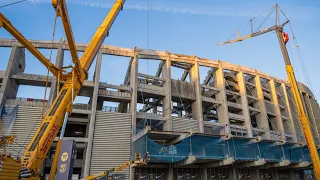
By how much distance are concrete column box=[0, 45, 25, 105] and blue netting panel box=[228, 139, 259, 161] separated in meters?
29.9

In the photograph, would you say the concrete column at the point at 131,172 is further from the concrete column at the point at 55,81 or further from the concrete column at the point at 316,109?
the concrete column at the point at 316,109

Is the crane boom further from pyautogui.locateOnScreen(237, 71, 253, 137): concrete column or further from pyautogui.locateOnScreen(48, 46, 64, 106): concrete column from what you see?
pyautogui.locateOnScreen(237, 71, 253, 137): concrete column

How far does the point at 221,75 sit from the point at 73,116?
27.7 m

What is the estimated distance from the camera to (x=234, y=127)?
42781 millimetres

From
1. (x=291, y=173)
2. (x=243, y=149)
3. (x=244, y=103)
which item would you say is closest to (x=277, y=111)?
(x=244, y=103)

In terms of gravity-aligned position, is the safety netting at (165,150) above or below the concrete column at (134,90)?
below

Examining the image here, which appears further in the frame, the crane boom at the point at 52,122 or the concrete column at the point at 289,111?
the concrete column at the point at 289,111

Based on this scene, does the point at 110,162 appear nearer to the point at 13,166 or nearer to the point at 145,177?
the point at 145,177

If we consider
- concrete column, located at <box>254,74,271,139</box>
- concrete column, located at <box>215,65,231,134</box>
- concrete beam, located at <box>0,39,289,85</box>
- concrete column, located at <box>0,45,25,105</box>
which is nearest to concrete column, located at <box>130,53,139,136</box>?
concrete beam, located at <box>0,39,289,85</box>

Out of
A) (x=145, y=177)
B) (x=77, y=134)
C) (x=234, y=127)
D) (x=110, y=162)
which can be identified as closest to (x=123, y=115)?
(x=110, y=162)

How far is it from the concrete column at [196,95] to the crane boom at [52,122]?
23.5m

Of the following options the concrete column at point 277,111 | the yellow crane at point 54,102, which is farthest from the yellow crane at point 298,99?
the concrete column at point 277,111

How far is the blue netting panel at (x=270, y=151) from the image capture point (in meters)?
32.8

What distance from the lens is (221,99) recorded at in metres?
44.4
